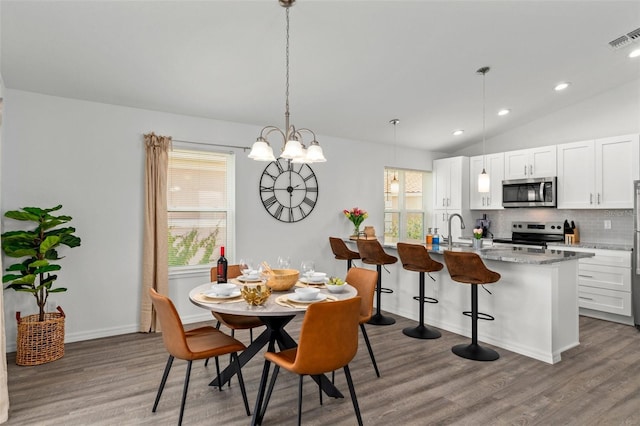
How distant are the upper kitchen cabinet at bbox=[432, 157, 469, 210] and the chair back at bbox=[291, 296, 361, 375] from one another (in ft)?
16.0

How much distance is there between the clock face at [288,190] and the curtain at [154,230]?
1277mm

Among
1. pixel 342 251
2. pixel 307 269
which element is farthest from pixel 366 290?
pixel 342 251

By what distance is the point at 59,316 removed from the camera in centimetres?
359

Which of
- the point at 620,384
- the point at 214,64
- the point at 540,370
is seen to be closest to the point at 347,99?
the point at 214,64

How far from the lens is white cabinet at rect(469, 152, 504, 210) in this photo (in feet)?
20.2

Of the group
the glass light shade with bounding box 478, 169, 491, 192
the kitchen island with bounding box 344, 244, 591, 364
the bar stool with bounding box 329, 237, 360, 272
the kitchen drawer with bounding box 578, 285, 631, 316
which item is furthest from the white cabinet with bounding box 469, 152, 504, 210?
the bar stool with bounding box 329, 237, 360, 272

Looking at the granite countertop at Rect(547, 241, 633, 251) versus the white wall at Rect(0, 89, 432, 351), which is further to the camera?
the granite countertop at Rect(547, 241, 633, 251)

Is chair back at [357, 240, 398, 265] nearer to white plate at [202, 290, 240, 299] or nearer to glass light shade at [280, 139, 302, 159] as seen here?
glass light shade at [280, 139, 302, 159]

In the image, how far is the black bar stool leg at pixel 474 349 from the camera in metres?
3.42

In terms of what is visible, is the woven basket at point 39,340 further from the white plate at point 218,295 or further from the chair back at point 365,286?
the chair back at point 365,286

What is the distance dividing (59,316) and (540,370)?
14.2ft

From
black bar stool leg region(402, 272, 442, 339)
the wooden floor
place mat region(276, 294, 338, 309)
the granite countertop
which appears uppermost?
the granite countertop

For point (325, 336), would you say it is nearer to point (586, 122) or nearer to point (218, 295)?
point (218, 295)

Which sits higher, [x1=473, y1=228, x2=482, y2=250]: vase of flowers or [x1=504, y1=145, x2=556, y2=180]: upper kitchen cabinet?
[x1=504, y1=145, x2=556, y2=180]: upper kitchen cabinet
